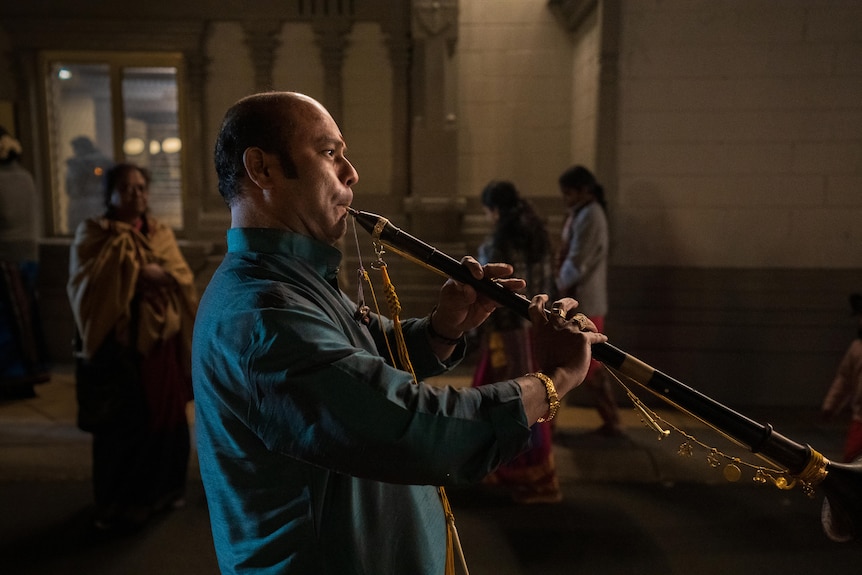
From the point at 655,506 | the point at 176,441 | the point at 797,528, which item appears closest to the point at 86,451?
the point at 176,441

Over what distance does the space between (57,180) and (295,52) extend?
8.52ft

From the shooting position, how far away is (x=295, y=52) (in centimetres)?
629

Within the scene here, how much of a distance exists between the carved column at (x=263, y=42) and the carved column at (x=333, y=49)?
0.37 meters

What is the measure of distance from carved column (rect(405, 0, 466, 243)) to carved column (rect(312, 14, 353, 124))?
0.66 meters

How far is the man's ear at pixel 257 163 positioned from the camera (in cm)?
116

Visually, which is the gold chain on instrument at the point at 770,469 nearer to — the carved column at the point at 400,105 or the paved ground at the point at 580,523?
the paved ground at the point at 580,523

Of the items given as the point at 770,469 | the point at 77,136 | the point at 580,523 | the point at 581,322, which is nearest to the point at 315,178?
the point at 581,322

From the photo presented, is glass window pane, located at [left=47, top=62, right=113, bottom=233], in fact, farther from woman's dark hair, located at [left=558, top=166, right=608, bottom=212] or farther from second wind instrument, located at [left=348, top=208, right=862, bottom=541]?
second wind instrument, located at [left=348, top=208, right=862, bottom=541]

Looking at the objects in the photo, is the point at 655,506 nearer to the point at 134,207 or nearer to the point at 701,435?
the point at 701,435

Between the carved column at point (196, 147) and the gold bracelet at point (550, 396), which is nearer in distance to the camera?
the gold bracelet at point (550, 396)

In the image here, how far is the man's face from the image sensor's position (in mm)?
1176

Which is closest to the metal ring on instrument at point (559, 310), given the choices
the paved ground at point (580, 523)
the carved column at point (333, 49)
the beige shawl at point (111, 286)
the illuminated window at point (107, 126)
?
the paved ground at point (580, 523)

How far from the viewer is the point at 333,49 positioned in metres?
6.25

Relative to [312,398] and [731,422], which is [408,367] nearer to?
[312,398]
